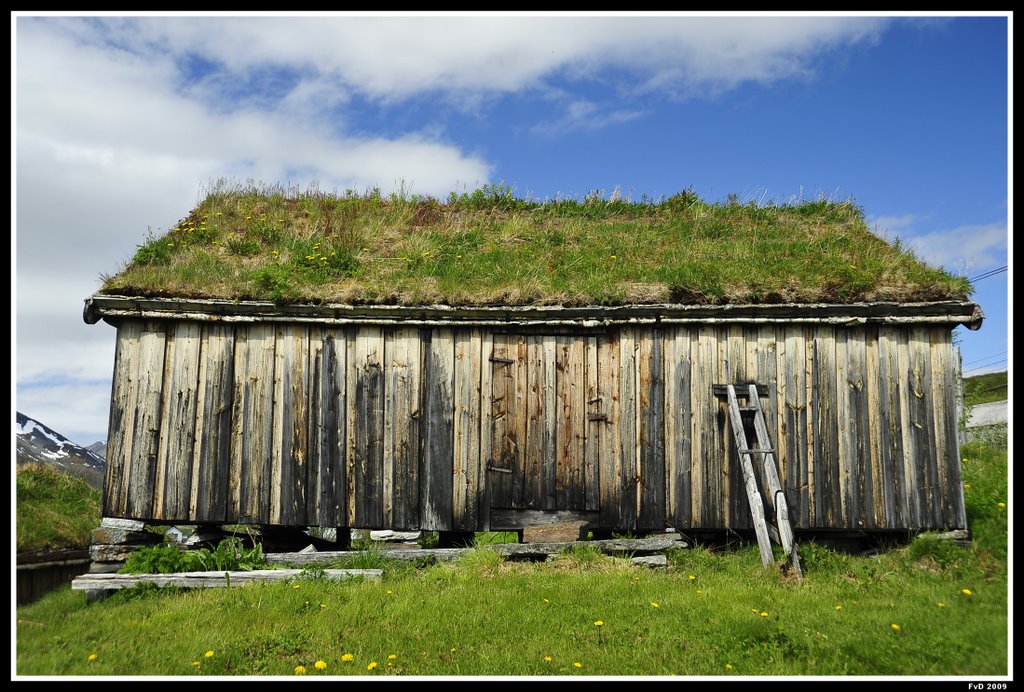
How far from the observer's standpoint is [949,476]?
9516 millimetres

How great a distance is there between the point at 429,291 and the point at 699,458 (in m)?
4.56

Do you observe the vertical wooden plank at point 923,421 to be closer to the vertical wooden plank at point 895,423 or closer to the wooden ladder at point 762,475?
the vertical wooden plank at point 895,423

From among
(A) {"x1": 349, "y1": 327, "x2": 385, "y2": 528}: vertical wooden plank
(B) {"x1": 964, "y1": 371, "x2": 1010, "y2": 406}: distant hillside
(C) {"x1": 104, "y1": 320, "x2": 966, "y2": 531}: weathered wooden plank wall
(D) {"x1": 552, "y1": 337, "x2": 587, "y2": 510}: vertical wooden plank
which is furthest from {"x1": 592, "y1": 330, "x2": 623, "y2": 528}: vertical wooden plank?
(B) {"x1": 964, "y1": 371, "x2": 1010, "y2": 406}: distant hillside

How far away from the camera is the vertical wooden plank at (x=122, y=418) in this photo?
1002 cm

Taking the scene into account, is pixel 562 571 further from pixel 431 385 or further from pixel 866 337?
pixel 866 337

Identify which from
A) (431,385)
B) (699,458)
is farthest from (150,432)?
(699,458)

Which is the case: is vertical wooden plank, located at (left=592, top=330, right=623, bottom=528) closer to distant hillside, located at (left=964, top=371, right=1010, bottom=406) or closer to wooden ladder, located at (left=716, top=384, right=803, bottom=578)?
wooden ladder, located at (left=716, top=384, right=803, bottom=578)

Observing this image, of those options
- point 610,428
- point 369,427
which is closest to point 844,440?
point 610,428

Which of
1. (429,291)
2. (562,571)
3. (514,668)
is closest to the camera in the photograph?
(514,668)

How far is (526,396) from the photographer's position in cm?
1024

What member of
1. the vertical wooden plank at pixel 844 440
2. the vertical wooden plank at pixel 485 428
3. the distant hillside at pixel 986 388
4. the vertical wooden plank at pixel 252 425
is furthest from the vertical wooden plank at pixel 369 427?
the distant hillside at pixel 986 388

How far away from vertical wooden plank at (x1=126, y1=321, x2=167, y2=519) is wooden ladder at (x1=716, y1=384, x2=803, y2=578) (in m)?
8.10

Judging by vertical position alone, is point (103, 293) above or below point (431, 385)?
above
